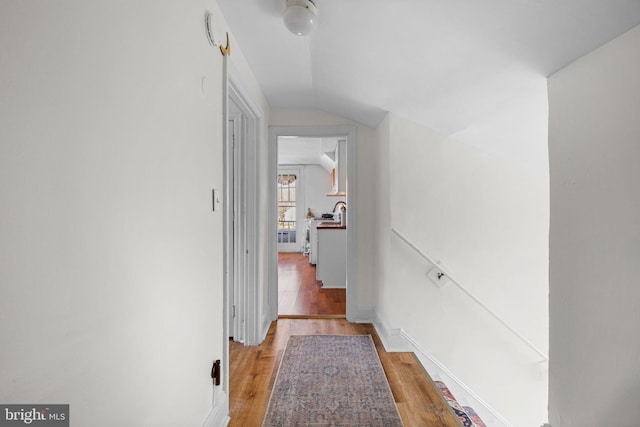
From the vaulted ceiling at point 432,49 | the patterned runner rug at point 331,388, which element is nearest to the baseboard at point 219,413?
the patterned runner rug at point 331,388

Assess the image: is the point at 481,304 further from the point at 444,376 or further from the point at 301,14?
the point at 301,14

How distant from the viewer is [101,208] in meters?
0.78

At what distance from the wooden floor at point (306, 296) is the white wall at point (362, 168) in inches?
25.7

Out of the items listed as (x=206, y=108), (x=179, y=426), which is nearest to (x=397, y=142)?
(x=206, y=108)

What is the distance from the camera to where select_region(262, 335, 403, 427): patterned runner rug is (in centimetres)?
180

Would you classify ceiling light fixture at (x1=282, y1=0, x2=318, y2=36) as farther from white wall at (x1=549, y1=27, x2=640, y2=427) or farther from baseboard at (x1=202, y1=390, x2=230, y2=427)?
baseboard at (x1=202, y1=390, x2=230, y2=427)

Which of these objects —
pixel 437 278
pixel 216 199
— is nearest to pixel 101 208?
pixel 216 199

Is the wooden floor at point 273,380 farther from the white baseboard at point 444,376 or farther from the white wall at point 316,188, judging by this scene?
the white wall at point 316,188

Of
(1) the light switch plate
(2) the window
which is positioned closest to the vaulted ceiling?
(1) the light switch plate

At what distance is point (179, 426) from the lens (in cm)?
122

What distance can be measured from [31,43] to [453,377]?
9.49 ft

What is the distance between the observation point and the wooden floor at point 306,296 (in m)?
3.66

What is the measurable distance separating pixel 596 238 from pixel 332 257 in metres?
3.87

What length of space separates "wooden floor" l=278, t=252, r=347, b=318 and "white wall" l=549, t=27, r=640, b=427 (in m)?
2.33
